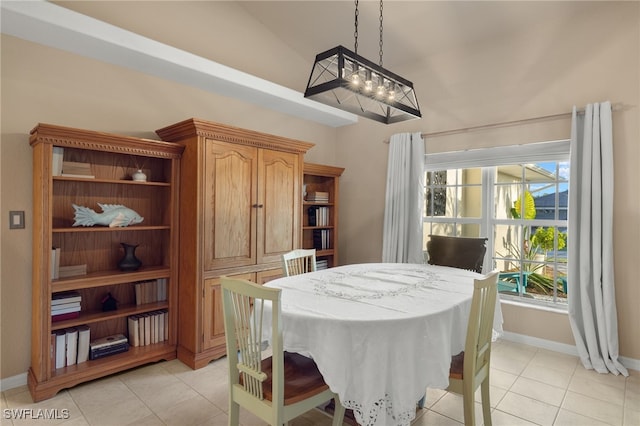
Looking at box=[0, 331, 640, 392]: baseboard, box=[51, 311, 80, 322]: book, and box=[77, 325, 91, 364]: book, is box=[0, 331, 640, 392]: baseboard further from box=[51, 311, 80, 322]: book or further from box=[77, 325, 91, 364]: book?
box=[51, 311, 80, 322]: book

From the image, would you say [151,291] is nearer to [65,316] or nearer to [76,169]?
[65,316]

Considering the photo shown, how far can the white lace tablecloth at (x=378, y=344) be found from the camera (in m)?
1.51

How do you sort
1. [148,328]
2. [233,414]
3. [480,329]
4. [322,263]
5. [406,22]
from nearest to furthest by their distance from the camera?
[233,414] → [480,329] → [148,328] → [406,22] → [322,263]

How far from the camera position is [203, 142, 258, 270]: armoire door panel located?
290 centimetres

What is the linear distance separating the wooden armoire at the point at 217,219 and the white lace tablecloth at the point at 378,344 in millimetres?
1268

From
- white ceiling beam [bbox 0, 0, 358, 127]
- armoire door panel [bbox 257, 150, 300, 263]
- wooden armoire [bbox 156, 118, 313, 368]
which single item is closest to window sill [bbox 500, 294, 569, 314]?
armoire door panel [bbox 257, 150, 300, 263]

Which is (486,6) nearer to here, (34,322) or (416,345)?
(416,345)

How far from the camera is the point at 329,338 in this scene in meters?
1.55

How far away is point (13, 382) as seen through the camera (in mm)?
2449

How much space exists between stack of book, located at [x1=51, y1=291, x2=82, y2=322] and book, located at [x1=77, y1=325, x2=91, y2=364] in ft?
0.43

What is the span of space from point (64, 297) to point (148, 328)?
27.0 inches

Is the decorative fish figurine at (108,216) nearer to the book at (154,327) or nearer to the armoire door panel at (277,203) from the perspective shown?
the book at (154,327)

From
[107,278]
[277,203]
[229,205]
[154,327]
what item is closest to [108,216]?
[107,278]

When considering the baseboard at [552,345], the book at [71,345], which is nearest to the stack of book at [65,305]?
the book at [71,345]
